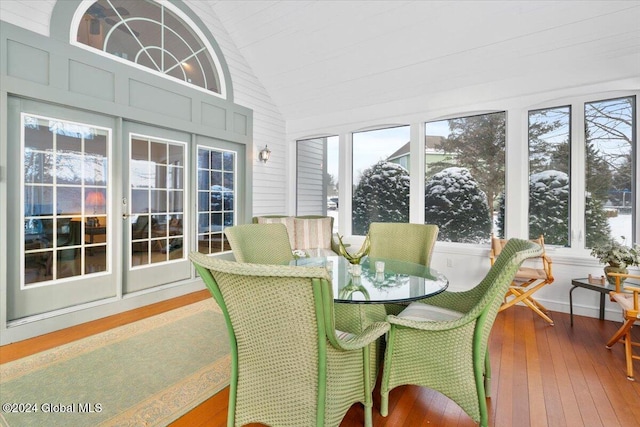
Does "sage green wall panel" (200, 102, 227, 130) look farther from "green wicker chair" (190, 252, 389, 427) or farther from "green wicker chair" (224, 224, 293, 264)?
"green wicker chair" (190, 252, 389, 427)

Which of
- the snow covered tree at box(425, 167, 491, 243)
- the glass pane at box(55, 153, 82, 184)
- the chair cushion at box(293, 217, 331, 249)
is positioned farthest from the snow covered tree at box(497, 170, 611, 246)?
the glass pane at box(55, 153, 82, 184)

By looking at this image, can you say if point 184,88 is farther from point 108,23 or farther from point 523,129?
point 523,129

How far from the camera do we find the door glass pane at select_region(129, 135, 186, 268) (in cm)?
368

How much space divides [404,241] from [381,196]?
5.80ft

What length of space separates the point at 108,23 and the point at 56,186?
1.83 meters

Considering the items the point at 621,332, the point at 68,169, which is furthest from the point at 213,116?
the point at 621,332

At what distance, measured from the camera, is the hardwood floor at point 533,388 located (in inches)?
69.3

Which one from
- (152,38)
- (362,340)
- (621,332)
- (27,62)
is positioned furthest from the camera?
(152,38)

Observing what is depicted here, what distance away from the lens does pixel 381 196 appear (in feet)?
15.9

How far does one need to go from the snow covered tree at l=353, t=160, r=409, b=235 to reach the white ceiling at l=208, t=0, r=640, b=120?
3.43 feet

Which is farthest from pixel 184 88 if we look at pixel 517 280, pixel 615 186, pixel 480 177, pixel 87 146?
pixel 615 186

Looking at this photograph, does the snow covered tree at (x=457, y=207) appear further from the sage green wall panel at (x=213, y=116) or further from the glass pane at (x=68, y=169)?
the glass pane at (x=68, y=169)

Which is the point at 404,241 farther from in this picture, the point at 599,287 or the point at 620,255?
the point at 620,255

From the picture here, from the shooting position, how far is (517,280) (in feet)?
11.4
